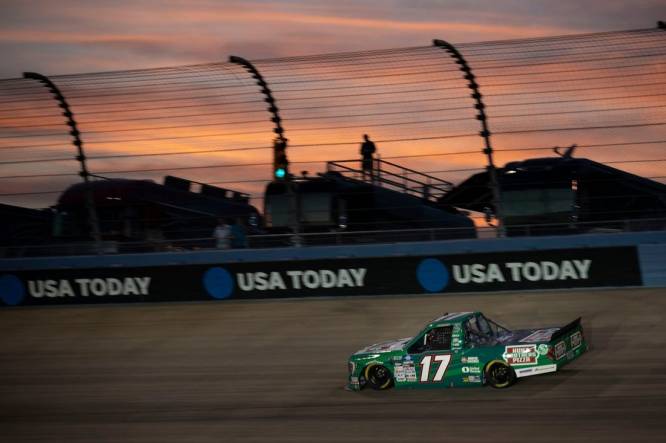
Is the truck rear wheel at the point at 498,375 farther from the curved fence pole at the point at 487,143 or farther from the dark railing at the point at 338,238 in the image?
the curved fence pole at the point at 487,143

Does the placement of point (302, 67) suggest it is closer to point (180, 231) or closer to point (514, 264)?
point (180, 231)

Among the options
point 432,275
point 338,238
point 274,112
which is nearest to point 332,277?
point 338,238

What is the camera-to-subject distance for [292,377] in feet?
38.2

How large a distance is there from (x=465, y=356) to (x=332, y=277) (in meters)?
5.40

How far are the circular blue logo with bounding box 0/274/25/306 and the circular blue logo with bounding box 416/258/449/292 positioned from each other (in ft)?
24.7

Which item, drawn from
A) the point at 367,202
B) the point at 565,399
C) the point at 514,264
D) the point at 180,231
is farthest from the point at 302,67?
the point at 565,399

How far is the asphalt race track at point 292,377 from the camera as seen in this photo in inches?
358

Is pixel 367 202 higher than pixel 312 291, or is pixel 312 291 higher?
pixel 367 202

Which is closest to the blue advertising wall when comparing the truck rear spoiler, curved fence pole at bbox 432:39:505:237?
curved fence pole at bbox 432:39:505:237

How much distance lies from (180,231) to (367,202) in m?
3.22

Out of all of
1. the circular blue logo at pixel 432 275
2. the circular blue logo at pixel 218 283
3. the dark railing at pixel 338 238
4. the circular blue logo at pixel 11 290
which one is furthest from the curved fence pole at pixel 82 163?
the circular blue logo at pixel 432 275

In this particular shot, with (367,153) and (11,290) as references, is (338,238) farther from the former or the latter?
(11,290)

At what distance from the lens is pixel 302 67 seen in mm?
15641

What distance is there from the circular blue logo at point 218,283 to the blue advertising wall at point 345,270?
0.06ft
